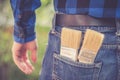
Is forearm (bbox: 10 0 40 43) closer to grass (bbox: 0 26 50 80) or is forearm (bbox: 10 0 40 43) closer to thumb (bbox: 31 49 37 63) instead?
thumb (bbox: 31 49 37 63)

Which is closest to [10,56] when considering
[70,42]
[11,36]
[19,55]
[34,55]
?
[11,36]

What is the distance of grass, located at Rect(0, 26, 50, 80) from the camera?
56.3 inches

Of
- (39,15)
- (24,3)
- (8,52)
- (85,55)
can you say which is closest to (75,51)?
(85,55)

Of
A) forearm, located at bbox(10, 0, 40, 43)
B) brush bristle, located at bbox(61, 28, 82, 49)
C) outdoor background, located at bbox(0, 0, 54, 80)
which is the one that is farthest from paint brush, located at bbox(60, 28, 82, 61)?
outdoor background, located at bbox(0, 0, 54, 80)

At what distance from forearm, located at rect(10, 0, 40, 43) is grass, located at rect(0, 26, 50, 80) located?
9.2 inches

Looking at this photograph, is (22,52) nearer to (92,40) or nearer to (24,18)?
(24,18)

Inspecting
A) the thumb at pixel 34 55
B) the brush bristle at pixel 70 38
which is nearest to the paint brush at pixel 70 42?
the brush bristle at pixel 70 38

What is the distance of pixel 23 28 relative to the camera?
112 cm

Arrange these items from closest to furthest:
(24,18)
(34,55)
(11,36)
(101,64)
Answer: (101,64) → (24,18) → (34,55) → (11,36)

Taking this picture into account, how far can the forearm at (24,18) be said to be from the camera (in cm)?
107

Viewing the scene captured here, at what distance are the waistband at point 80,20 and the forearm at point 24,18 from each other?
0.51 feet

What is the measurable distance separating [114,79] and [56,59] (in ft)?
0.53

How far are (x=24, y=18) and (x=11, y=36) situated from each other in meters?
0.50

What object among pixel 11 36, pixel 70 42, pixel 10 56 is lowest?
pixel 10 56
